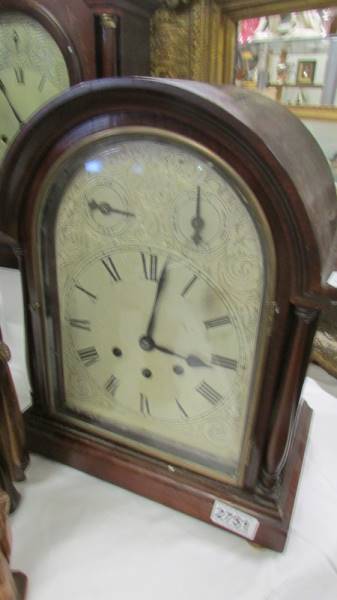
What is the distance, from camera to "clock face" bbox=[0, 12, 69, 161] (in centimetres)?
84

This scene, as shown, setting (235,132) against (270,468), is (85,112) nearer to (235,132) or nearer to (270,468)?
(235,132)

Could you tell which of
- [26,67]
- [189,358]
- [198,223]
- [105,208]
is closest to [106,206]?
[105,208]

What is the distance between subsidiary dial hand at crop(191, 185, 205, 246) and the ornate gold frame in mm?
434

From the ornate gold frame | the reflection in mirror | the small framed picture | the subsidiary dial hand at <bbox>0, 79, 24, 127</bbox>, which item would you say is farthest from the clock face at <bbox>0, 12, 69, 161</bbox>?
the small framed picture

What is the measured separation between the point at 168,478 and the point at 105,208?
39 cm

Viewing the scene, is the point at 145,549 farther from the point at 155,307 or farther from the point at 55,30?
the point at 55,30

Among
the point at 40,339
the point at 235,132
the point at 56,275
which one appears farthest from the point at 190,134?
the point at 40,339

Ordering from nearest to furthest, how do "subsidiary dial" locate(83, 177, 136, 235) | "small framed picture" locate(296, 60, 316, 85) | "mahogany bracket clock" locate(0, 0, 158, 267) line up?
"subsidiary dial" locate(83, 177, 136, 235)
"mahogany bracket clock" locate(0, 0, 158, 267)
"small framed picture" locate(296, 60, 316, 85)

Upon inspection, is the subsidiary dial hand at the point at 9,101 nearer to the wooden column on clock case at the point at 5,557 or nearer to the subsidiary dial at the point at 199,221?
the subsidiary dial at the point at 199,221

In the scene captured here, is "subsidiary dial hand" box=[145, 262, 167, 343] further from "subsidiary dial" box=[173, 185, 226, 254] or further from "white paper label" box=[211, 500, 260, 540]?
"white paper label" box=[211, 500, 260, 540]

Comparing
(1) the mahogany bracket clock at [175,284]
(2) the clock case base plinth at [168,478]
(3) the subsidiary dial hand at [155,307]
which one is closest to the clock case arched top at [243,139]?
(1) the mahogany bracket clock at [175,284]

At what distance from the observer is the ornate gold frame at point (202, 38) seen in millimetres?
759

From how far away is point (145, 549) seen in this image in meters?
0.61

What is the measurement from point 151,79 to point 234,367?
1.12ft
